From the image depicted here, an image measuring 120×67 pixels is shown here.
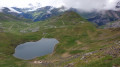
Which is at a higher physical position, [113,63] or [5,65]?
[113,63]

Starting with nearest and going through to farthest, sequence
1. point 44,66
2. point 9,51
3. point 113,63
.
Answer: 1. point 113,63
2. point 44,66
3. point 9,51

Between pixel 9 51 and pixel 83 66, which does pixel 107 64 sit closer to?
pixel 83 66

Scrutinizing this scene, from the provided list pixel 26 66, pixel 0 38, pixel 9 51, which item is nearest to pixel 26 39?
pixel 0 38

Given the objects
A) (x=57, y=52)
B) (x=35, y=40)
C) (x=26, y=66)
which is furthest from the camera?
(x=35, y=40)

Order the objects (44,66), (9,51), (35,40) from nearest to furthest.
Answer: (44,66), (9,51), (35,40)

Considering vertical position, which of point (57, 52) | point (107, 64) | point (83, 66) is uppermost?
point (107, 64)

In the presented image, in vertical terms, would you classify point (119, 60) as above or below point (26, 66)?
above

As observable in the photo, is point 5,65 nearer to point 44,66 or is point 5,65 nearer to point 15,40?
point 44,66

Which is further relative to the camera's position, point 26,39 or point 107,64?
point 26,39

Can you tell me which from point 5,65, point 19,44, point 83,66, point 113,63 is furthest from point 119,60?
point 19,44
